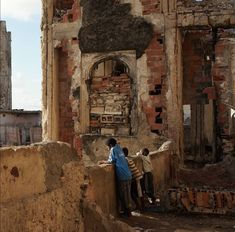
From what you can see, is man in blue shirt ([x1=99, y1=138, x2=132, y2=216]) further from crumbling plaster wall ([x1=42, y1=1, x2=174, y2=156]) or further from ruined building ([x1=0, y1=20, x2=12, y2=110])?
ruined building ([x1=0, y1=20, x2=12, y2=110])

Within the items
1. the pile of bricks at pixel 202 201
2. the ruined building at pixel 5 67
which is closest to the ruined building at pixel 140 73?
the pile of bricks at pixel 202 201

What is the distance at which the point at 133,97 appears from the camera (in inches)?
511

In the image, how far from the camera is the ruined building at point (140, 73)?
41.1ft

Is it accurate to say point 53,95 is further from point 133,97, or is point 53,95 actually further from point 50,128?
point 133,97

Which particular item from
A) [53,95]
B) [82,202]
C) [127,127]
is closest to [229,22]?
[127,127]

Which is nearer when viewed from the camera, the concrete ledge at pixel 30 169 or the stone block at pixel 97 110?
the concrete ledge at pixel 30 169

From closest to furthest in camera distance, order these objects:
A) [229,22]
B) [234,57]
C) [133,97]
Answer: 1. [229,22]
2. [133,97]
3. [234,57]

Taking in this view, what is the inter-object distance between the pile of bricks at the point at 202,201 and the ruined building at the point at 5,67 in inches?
1032

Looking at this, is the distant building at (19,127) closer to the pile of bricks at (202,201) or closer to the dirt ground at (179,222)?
the pile of bricks at (202,201)

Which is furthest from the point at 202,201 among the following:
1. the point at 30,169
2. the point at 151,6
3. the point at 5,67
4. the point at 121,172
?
the point at 5,67

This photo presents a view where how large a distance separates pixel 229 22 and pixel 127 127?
392 centimetres

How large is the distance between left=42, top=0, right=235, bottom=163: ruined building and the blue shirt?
5.55m

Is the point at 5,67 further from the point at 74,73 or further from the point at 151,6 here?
the point at 151,6

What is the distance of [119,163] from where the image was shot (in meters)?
7.00
